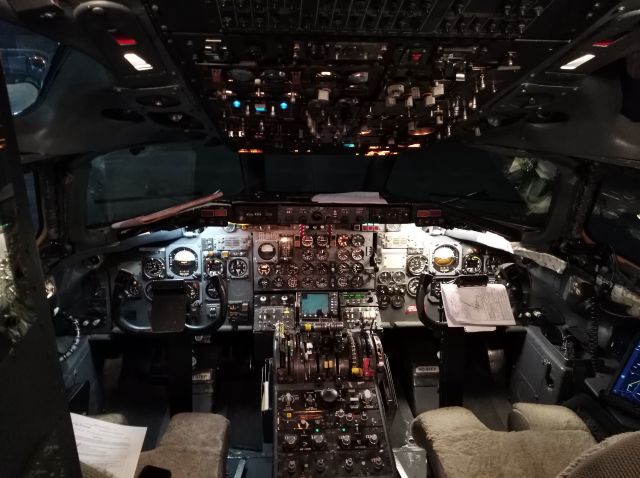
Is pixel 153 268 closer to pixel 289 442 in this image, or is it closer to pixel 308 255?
pixel 308 255

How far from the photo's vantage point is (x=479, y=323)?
13.3 feet

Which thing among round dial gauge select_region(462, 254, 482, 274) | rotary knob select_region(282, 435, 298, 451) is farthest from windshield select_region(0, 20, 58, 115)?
round dial gauge select_region(462, 254, 482, 274)

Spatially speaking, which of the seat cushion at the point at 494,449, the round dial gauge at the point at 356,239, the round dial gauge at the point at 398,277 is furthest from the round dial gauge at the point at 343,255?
the seat cushion at the point at 494,449

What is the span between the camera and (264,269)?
4770 millimetres

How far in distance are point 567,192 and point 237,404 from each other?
367cm

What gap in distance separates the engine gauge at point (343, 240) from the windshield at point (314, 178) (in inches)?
21.9

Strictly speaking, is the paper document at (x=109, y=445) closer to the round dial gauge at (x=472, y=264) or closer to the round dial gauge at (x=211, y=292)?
the round dial gauge at (x=211, y=292)

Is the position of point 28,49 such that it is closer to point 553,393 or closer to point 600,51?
point 600,51

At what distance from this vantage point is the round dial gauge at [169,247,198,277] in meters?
4.79

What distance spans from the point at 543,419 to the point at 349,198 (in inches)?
91.3

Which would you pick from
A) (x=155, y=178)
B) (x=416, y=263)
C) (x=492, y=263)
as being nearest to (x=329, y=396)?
(x=416, y=263)

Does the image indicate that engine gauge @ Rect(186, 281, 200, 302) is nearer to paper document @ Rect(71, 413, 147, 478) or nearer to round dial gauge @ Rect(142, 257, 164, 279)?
round dial gauge @ Rect(142, 257, 164, 279)

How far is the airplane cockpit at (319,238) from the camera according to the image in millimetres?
1389

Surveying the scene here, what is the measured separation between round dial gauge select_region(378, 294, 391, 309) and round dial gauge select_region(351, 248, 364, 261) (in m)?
0.51
